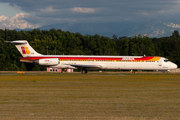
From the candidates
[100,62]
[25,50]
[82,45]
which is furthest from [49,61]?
[82,45]

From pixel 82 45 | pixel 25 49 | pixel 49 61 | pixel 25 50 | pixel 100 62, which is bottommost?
pixel 100 62

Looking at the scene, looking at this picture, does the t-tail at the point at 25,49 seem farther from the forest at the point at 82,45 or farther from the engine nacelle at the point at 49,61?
the forest at the point at 82,45

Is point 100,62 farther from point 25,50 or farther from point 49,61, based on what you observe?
point 25,50

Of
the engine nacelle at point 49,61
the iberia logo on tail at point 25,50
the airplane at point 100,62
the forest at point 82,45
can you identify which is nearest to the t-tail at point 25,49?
the iberia logo on tail at point 25,50

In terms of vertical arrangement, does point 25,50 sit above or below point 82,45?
below

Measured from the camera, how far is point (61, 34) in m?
126

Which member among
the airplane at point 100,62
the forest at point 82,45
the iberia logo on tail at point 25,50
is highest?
the forest at point 82,45

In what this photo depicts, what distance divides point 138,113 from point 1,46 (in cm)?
9900

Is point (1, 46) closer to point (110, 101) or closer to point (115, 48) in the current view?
point (115, 48)

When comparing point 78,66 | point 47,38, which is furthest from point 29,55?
point 47,38

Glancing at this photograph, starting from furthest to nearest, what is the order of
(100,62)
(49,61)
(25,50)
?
(25,50) → (100,62) → (49,61)

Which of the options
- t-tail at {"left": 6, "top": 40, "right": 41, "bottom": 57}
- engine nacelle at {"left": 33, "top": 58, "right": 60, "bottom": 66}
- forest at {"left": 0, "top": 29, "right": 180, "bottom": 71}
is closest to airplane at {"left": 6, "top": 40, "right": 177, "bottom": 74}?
engine nacelle at {"left": 33, "top": 58, "right": 60, "bottom": 66}

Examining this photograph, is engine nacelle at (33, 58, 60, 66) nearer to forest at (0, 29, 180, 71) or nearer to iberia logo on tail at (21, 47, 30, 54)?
iberia logo on tail at (21, 47, 30, 54)

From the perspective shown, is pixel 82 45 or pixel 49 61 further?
pixel 82 45
